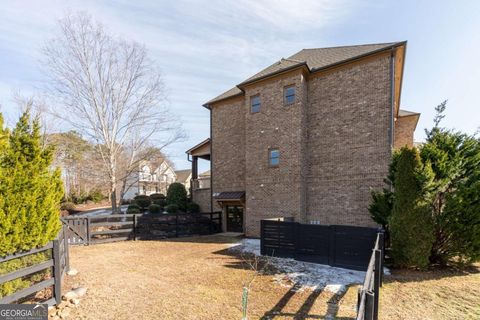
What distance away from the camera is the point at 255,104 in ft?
43.4

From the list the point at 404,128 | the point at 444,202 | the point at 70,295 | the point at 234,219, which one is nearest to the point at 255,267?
the point at 70,295

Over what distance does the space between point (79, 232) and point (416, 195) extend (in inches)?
520

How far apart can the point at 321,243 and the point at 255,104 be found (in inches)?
318

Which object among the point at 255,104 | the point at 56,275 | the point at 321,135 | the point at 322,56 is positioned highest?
the point at 322,56

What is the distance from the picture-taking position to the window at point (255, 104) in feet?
43.0

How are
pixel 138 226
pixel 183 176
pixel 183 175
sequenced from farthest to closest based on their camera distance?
1. pixel 183 175
2. pixel 183 176
3. pixel 138 226

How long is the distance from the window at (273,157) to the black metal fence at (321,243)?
12.7ft

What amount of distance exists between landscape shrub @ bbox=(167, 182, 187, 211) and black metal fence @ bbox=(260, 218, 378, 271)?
9.75 m

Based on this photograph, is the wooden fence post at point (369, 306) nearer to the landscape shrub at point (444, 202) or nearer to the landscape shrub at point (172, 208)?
the landscape shrub at point (444, 202)

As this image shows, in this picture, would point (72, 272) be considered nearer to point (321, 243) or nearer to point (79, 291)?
point (79, 291)

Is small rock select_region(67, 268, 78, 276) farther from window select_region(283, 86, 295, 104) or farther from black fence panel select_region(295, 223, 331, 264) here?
window select_region(283, 86, 295, 104)

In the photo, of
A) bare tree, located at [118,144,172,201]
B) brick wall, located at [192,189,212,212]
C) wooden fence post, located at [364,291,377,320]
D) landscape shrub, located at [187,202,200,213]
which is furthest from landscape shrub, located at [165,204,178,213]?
wooden fence post, located at [364,291,377,320]

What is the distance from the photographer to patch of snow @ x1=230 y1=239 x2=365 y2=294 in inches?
235

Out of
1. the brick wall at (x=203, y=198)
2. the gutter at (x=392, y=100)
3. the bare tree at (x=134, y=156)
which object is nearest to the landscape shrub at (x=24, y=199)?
the gutter at (x=392, y=100)
